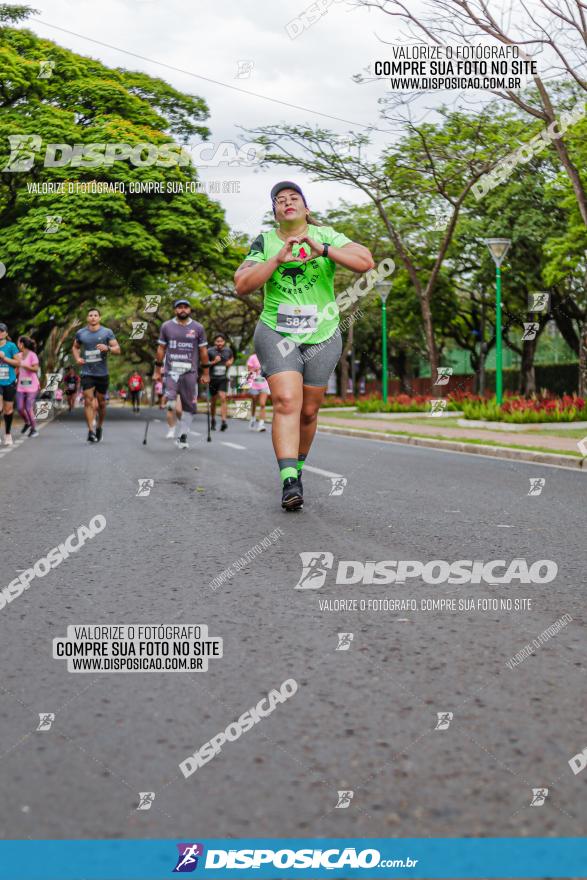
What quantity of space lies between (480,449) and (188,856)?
12766mm

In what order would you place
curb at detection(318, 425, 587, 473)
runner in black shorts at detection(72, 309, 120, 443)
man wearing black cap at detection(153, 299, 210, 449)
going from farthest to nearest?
runner in black shorts at detection(72, 309, 120, 443)
man wearing black cap at detection(153, 299, 210, 449)
curb at detection(318, 425, 587, 473)

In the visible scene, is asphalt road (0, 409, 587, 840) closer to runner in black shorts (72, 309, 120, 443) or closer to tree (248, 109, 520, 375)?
runner in black shorts (72, 309, 120, 443)

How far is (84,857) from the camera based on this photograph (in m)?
2.00

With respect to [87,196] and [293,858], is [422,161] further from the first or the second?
[293,858]

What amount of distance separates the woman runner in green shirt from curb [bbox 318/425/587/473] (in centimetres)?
519

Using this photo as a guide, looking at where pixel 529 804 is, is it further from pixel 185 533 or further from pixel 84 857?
pixel 185 533

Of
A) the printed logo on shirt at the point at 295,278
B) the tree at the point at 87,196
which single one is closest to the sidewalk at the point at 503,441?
the printed logo on shirt at the point at 295,278

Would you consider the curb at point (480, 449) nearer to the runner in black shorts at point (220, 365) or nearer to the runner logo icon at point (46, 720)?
the runner in black shorts at point (220, 365)

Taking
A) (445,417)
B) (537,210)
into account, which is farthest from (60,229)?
(537,210)

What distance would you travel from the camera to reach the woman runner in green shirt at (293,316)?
6.71 metres

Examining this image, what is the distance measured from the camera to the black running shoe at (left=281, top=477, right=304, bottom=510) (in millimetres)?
6879

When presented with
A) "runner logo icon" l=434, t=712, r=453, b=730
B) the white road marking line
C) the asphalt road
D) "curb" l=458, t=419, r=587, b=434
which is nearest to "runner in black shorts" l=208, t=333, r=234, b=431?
"curb" l=458, t=419, r=587, b=434

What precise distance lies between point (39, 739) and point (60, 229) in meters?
27.9

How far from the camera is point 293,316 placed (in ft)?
22.7
